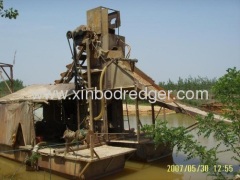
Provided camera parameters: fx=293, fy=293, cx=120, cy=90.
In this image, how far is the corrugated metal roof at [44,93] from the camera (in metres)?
12.5

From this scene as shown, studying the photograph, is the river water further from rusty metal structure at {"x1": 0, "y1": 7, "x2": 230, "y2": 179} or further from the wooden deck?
the wooden deck

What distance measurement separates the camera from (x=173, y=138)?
6.79 m

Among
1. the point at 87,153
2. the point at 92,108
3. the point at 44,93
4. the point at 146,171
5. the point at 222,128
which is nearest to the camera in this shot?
the point at 222,128

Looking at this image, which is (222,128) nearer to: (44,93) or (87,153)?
(87,153)

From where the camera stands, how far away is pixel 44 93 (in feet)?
44.2

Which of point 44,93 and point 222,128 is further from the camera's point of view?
point 44,93

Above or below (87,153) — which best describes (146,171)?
below

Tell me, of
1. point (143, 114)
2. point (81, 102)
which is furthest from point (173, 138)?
point (143, 114)

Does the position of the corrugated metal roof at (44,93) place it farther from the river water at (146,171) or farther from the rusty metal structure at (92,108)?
the river water at (146,171)

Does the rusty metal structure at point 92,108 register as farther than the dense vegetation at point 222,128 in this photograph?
Yes

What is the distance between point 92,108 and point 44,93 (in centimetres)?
240

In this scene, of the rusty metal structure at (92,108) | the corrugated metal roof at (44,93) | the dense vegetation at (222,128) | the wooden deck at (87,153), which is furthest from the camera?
the corrugated metal roof at (44,93)

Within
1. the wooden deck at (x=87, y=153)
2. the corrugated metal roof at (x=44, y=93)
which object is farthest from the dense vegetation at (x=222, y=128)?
the corrugated metal roof at (x=44, y=93)

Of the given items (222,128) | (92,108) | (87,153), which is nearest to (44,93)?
(92,108)
